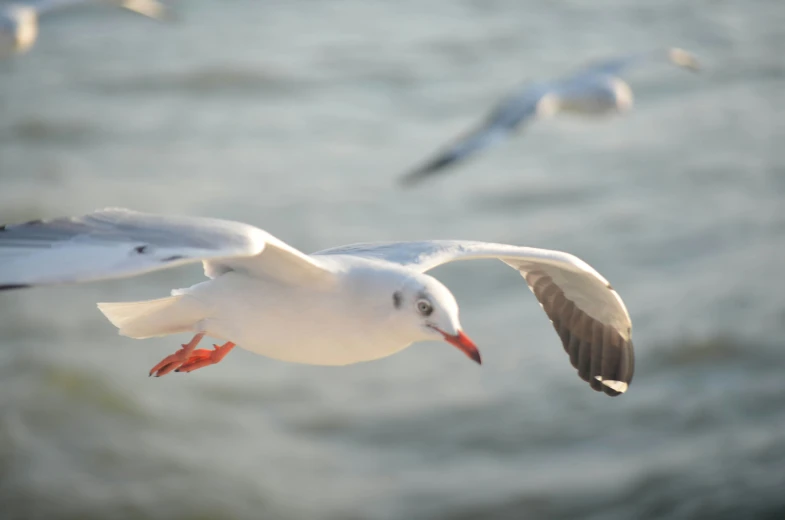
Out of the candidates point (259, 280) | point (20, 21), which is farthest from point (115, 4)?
point (259, 280)

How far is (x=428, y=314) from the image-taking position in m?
4.06

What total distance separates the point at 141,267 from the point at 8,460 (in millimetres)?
9859

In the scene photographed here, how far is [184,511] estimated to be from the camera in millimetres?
12250

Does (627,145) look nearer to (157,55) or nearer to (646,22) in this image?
(646,22)

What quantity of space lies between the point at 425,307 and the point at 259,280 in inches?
25.2

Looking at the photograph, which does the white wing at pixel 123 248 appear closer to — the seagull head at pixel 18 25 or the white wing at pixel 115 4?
the seagull head at pixel 18 25

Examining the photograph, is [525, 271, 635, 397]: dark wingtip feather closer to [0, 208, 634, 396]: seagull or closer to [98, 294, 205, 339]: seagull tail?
[0, 208, 634, 396]: seagull

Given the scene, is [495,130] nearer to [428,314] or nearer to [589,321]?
[589,321]

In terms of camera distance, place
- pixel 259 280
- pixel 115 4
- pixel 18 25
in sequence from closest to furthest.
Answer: pixel 259 280
pixel 18 25
pixel 115 4

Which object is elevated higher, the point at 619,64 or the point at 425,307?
the point at 425,307

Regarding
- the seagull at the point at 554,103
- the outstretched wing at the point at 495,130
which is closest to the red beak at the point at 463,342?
the seagull at the point at 554,103

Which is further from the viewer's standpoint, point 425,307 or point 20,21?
point 20,21

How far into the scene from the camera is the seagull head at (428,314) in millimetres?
4043

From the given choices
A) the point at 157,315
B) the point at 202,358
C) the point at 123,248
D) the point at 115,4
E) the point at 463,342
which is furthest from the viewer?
the point at 115,4
